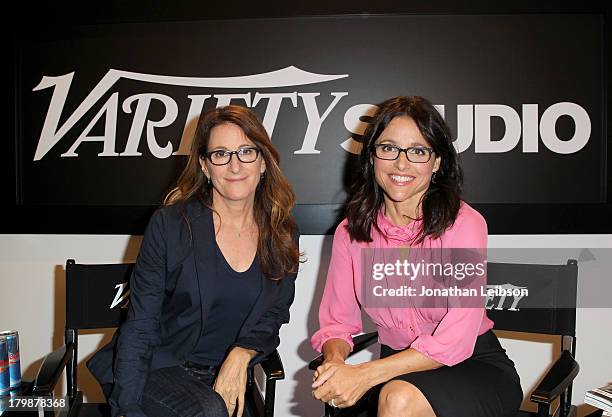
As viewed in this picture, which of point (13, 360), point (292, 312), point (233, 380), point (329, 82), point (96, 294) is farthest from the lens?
point (292, 312)

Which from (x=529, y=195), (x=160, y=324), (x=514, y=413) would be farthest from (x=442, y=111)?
(x=160, y=324)

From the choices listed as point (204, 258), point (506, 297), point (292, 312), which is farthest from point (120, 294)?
point (506, 297)

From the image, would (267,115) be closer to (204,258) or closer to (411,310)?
(204,258)

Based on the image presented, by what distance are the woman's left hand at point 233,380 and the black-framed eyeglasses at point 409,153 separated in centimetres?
79

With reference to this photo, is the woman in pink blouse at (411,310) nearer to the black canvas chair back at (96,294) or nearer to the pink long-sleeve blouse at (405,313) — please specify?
the pink long-sleeve blouse at (405,313)

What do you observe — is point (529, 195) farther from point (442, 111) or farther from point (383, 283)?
Result: point (383, 283)

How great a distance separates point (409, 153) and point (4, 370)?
160cm

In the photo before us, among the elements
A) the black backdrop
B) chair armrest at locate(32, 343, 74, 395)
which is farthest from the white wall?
chair armrest at locate(32, 343, 74, 395)

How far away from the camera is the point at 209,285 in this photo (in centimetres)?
191

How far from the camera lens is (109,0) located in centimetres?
272

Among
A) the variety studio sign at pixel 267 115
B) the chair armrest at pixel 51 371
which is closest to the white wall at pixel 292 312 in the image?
the variety studio sign at pixel 267 115

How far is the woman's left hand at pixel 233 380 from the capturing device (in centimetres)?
184

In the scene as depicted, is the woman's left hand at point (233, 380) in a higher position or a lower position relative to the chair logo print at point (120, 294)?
lower

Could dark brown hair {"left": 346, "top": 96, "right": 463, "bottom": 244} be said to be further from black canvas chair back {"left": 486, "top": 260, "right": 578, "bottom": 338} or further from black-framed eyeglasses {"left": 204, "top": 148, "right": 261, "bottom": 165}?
black canvas chair back {"left": 486, "top": 260, "right": 578, "bottom": 338}
